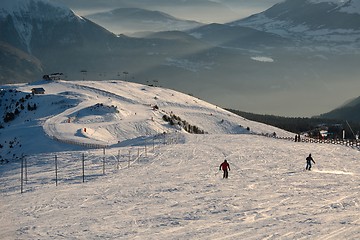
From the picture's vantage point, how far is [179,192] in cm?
3250

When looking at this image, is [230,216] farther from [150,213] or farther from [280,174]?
[280,174]

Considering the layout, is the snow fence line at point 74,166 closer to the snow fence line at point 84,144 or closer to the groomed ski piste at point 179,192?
the groomed ski piste at point 179,192

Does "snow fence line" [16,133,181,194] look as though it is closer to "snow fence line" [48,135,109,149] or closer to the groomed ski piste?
the groomed ski piste

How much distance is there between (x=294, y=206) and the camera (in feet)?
88.6

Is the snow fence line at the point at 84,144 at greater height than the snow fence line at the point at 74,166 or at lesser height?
greater

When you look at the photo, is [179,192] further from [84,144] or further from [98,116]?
[98,116]

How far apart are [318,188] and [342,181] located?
3721 millimetres

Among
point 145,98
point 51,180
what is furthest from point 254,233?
point 145,98

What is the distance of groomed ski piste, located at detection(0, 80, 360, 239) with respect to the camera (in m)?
23.0

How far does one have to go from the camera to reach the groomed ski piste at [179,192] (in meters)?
23.0

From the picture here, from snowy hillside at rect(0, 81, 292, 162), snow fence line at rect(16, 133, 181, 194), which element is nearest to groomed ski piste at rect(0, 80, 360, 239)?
snow fence line at rect(16, 133, 181, 194)

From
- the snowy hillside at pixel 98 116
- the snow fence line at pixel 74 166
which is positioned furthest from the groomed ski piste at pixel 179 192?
the snowy hillside at pixel 98 116

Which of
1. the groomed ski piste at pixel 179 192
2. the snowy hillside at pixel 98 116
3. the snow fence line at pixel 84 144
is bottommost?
the groomed ski piste at pixel 179 192

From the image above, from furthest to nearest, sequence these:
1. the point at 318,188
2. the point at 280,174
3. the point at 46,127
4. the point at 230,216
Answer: the point at 46,127
the point at 280,174
the point at 318,188
the point at 230,216
